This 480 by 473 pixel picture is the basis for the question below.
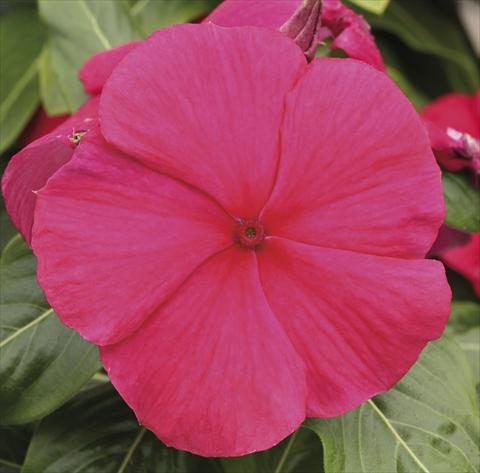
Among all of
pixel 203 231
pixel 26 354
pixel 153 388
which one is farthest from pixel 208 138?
pixel 26 354

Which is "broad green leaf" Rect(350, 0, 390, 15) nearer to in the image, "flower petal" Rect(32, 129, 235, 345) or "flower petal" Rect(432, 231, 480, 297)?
"flower petal" Rect(432, 231, 480, 297)

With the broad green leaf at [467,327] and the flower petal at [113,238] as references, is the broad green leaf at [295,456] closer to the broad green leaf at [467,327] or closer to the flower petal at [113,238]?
the broad green leaf at [467,327]

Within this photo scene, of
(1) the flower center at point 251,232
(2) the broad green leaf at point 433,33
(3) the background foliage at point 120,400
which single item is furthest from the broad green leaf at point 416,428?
(2) the broad green leaf at point 433,33

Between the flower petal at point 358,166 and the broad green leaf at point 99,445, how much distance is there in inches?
13.7

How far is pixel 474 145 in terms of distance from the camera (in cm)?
79

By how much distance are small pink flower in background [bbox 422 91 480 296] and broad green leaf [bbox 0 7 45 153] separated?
0.53 meters

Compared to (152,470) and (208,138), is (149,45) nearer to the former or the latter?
(208,138)

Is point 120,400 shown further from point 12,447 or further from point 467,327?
point 467,327

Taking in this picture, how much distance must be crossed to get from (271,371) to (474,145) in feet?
1.22

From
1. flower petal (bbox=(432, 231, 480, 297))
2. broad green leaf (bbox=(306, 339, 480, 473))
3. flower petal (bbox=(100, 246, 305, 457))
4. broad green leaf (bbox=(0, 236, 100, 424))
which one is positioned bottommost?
flower petal (bbox=(432, 231, 480, 297))

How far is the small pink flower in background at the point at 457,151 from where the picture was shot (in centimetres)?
78

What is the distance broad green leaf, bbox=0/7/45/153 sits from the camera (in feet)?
3.46

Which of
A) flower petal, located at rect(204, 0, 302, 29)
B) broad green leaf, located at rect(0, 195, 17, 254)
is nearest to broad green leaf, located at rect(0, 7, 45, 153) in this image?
broad green leaf, located at rect(0, 195, 17, 254)

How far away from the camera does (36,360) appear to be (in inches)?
29.1
